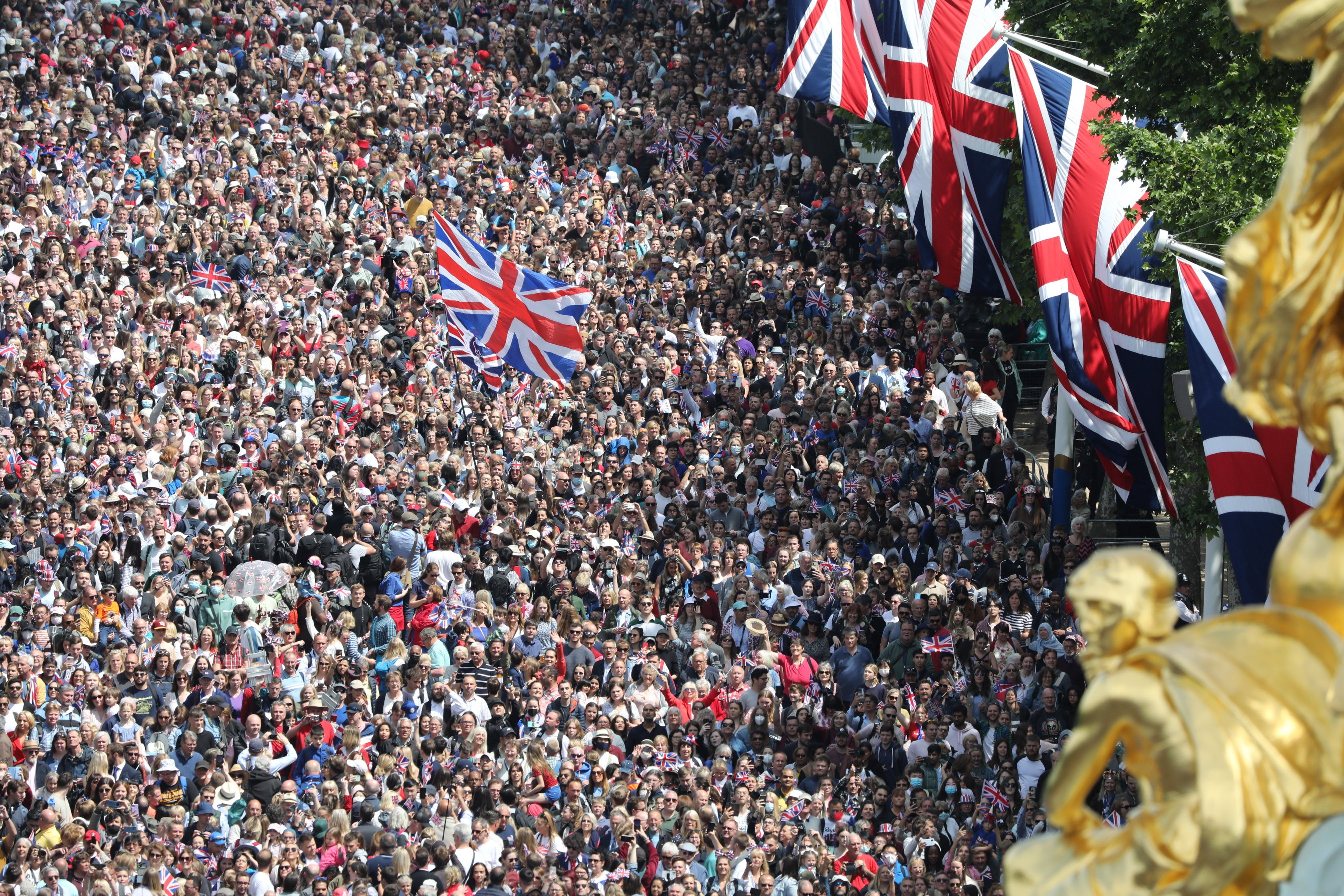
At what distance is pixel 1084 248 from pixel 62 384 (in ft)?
39.5

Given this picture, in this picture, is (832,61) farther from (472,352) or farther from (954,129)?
(472,352)

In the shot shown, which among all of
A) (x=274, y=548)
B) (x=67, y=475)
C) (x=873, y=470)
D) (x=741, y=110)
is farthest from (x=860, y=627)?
(x=741, y=110)

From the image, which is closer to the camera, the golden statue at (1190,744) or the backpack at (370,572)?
the golden statue at (1190,744)

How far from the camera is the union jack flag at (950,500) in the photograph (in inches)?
861

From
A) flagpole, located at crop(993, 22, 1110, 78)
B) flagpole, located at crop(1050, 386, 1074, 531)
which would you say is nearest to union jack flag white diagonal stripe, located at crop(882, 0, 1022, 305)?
flagpole, located at crop(993, 22, 1110, 78)

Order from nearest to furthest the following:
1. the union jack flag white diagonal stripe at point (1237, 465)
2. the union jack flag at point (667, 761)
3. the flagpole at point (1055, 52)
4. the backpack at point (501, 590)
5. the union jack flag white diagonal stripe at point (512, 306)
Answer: the union jack flag white diagonal stripe at point (1237, 465), the union jack flag at point (667, 761), the flagpole at point (1055, 52), the backpack at point (501, 590), the union jack flag white diagonal stripe at point (512, 306)

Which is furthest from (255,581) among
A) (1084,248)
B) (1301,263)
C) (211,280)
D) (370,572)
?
(1301,263)

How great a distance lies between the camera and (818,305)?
27.4m

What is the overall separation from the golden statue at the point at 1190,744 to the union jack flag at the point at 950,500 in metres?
18.4

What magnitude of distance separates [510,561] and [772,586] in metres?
2.68

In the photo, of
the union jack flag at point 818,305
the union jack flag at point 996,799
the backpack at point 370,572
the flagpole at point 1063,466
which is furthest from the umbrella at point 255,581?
the union jack flag at point 818,305

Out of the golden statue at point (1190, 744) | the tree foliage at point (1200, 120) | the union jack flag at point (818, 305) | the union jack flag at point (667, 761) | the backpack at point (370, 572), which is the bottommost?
the union jack flag at point (667, 761)

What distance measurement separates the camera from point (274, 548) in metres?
21.1

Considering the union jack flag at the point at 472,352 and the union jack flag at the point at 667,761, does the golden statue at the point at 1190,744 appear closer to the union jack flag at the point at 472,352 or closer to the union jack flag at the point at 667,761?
the union jack flag at the point at 667,761
